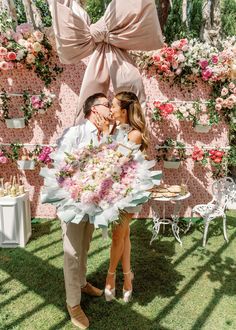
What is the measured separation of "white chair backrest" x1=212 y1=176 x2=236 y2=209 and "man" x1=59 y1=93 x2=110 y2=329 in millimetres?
2556

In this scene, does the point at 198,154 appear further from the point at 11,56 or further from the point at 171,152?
the point at 11,56

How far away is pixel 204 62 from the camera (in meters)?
5.31

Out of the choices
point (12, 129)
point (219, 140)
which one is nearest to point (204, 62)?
point (219, 140)

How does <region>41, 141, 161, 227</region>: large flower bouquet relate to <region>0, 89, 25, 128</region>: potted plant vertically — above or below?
below

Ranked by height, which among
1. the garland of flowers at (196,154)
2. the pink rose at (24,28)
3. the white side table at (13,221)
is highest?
the pink rose at (24,28)

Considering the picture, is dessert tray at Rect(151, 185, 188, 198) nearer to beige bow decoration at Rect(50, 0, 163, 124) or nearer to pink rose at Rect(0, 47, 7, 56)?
beige bow decoration at Rect(50, 0, 163, 124)

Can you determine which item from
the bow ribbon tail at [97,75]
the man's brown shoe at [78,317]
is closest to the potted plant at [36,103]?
the bow ribbon tail at [97,75]

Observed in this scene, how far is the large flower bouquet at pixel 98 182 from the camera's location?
262 cm

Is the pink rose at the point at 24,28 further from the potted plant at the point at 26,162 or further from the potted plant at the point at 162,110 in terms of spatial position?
the potted plant at the point at 162,110

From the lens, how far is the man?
295 cm

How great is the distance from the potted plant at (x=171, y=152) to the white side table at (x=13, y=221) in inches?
84.1

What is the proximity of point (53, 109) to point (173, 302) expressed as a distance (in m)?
3.29

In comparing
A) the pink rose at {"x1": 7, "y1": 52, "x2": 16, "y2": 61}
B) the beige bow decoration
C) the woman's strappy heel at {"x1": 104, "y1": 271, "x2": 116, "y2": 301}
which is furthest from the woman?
the pink rose at {"x1": 7, "y1": 52, "x2": 16, "y2": 61}

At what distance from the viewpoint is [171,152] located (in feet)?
18.9
